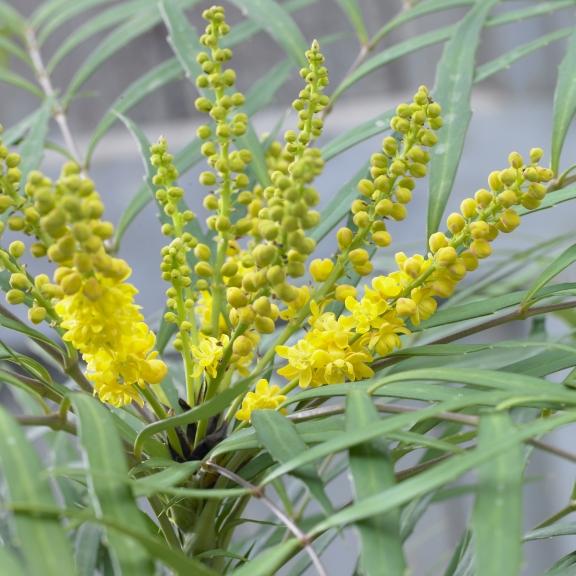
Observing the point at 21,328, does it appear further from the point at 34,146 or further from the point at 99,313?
the point at 34,146

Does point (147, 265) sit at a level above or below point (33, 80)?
below

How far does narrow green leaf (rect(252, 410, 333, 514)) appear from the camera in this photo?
0.29 m

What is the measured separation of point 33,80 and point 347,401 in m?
1.06

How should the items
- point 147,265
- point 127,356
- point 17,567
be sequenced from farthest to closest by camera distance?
point 147,265 < point 127,356 < point 17,567

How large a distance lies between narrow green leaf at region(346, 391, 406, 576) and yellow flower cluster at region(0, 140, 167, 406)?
0.09 metres

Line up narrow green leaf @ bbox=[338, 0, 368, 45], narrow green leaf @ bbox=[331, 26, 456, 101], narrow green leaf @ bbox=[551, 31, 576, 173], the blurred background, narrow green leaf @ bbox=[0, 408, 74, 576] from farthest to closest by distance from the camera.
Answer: the blurred background < narrow green leaf @ bbox=[338, 0, 368, 45] < narrow green leaf @ bbox=[331, 26, 456, 101] < narrow green leaf @ bbox=[551, 31, 576, 173] < narrow green leaf @ bbox=[0, 408, 74, 576]

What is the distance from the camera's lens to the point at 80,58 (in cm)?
125

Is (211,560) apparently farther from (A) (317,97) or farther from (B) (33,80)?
(B) (33,80)

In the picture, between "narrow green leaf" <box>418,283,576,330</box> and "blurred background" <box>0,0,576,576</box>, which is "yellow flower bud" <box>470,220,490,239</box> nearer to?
"narrow green leaf" <box>418,283,576,330</box>

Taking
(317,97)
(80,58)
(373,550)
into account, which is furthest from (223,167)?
(80,58)

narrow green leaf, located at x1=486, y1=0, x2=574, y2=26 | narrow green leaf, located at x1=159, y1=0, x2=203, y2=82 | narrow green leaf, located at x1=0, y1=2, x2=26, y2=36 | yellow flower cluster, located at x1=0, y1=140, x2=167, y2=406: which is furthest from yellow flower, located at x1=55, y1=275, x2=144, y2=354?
narrow green leaf, located at x1=0, y1=2, x2=26, y2=36

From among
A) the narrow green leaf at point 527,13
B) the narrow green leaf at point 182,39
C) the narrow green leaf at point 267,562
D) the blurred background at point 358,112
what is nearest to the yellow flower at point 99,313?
the narrow green leaf at point 267,562

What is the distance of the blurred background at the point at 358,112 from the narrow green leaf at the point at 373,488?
2.79 feet

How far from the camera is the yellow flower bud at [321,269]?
14.6 inches
